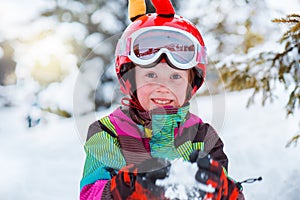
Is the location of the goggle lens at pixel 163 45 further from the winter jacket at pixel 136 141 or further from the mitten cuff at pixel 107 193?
the mitten cuff at pixel 107 193

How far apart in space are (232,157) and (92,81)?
1.53 m

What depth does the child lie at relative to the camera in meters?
1.71

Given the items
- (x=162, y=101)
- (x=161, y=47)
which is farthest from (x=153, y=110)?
(x=161, y=47)

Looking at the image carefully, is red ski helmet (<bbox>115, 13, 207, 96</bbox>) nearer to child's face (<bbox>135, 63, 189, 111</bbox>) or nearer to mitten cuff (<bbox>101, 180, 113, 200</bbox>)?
child's face (<bbox>135, 63, 189, 111</bbox>)

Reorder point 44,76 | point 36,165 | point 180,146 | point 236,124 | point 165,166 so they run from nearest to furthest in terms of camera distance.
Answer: point 165,166
point 180,146
point 36,165
point 236,124
point 44,76

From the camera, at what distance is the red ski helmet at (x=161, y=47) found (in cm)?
183

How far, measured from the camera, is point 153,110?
1774 mm

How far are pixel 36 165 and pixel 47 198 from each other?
1030 millimetres

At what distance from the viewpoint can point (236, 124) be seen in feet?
15.0

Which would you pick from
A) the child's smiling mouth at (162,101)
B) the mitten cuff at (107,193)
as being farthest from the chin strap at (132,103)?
the mitten cuff at (107,193)

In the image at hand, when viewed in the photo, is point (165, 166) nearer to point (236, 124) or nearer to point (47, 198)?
point (47, 198)

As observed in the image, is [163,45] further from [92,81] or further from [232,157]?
[232,157]

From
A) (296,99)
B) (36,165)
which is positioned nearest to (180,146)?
(296,99)

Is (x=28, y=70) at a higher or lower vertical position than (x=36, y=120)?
higher
